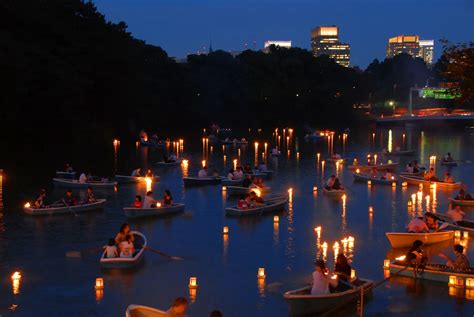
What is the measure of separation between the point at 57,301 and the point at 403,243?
35.8 ft

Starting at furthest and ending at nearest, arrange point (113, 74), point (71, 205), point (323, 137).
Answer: point (323, 137)
point (113, 74)
point (71, 205)

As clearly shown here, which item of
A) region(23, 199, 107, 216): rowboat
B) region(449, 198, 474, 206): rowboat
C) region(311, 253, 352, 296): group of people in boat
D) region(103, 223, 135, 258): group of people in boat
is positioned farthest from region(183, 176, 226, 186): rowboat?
region(311, 253, 352, 296): group of people in boat

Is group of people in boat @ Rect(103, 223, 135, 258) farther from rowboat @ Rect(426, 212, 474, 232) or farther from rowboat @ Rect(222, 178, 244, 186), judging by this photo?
rowboat @ Rect(222, 178, 244, 186)

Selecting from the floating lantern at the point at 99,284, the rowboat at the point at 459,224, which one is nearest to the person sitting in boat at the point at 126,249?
the floating lantern at the point at 99,284

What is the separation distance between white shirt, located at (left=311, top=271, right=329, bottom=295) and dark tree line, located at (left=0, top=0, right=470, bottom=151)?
40193 mm

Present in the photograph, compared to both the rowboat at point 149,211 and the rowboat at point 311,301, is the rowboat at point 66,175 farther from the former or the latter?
the rowboat at point 311,301

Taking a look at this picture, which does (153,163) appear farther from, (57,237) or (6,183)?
(57,237)

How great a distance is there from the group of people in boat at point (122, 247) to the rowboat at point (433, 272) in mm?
7215

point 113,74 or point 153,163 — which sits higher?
point 113,74

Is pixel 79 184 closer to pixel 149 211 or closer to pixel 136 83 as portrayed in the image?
pixel 149 211

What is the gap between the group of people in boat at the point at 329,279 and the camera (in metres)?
15.0

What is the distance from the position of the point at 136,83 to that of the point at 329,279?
66.2 meters

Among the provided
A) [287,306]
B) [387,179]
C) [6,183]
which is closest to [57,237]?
[287,306]

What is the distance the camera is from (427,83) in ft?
486
